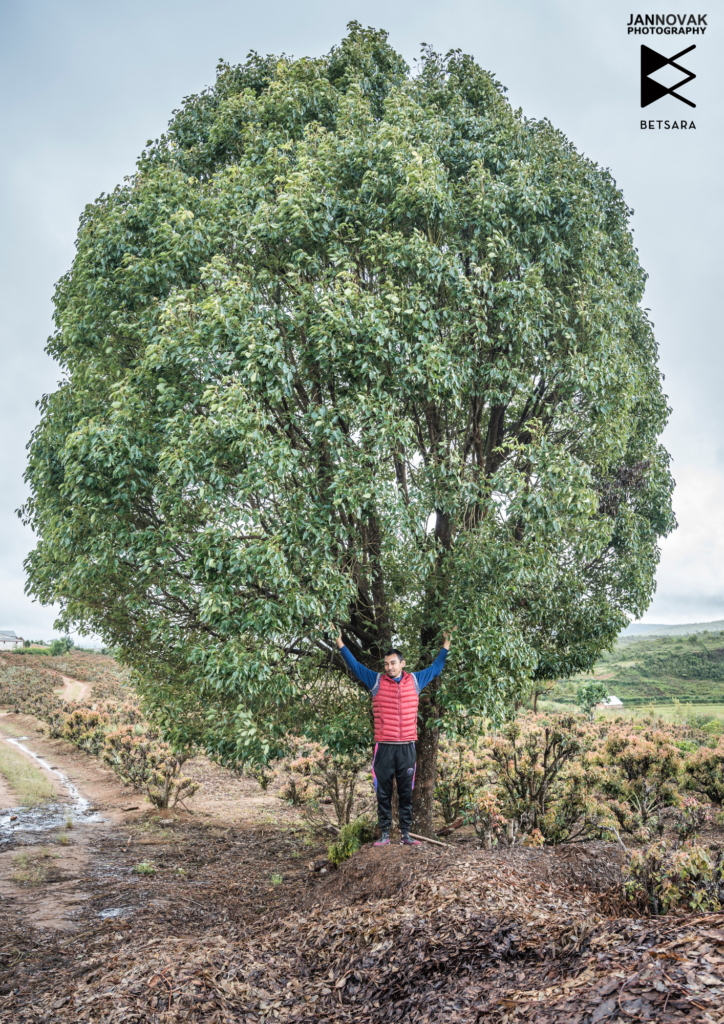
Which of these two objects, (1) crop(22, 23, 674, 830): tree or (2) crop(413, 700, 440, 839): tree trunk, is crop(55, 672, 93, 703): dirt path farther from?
(1) crop(22, 23, 674, 830): tree

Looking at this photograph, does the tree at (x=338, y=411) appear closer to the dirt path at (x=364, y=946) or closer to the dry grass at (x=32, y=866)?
the dirt path at (x=364, y=946)

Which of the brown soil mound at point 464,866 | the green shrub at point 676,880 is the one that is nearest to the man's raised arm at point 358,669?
the brown soil mound at point 464,866

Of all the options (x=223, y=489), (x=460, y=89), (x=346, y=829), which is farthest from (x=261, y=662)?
(x=460, y=89)

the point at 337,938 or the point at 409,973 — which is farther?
the point at 337,938

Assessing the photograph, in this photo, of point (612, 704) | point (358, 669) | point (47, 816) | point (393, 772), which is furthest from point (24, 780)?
point (612, 704)

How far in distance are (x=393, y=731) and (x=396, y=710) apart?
0.22m

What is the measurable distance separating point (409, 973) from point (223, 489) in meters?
4.37

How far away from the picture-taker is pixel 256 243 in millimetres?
7207

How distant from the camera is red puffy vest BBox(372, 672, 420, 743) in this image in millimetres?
6598

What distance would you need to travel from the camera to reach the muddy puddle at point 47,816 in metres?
11.1

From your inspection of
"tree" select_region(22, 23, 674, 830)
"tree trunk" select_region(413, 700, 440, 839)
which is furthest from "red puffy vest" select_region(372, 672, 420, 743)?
"tree trunk" select_region(413, 700, 440, 839)

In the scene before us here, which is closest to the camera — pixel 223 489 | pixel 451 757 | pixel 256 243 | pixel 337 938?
pixel 337 938

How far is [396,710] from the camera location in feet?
21.6

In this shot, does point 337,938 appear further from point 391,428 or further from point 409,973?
point 391,428
